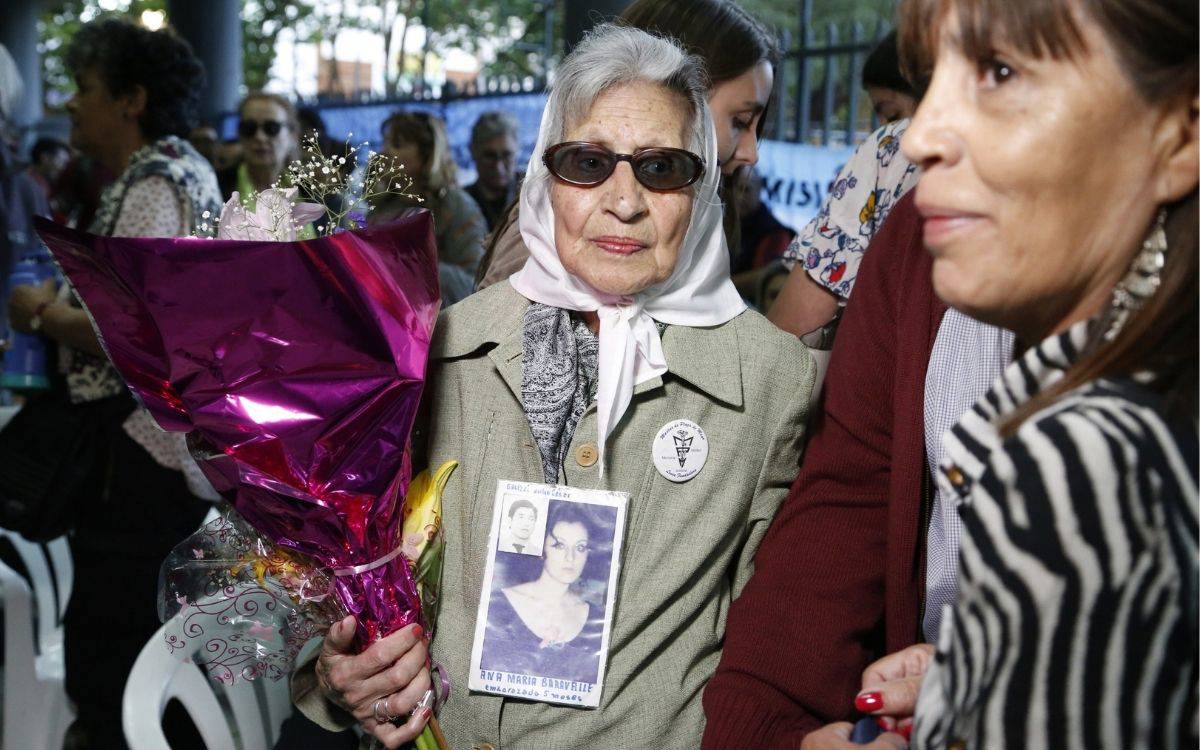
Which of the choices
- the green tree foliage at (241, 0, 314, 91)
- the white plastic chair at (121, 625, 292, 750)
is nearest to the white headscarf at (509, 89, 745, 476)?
the white plastic chair at (121, 625, 292, 750)

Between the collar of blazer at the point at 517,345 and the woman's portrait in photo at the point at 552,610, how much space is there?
0.33 meters

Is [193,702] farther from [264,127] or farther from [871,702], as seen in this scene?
[264,127]

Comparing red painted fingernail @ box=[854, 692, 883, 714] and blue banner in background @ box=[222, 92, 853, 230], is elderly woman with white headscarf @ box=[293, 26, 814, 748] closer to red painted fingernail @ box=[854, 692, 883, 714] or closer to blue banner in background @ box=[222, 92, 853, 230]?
red painted fingernail @ box=[854, 692, 883, 714]

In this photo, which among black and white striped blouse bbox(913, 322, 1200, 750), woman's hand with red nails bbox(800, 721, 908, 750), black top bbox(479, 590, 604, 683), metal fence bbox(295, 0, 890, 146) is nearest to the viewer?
black and white striped blouse bbox(913, 322, 1200, 750)

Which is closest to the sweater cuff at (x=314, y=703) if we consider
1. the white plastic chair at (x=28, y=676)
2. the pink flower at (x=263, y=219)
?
the pink flower at (x=263, y=219)

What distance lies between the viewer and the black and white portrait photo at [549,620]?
201 cm

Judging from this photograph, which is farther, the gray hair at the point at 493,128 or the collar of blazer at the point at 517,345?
the gray hair at the point at 493,128

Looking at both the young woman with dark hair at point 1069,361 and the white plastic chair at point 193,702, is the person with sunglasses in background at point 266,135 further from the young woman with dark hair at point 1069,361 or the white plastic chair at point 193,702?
the young woman with dark hair at point 1069,361

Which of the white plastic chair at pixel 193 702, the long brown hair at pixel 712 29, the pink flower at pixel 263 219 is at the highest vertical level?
the long brown hair at pixel 712 29

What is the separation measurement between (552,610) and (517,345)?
516mm

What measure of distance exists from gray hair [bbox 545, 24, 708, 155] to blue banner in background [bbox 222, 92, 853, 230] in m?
2.04

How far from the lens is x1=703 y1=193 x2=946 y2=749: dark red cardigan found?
178 cm

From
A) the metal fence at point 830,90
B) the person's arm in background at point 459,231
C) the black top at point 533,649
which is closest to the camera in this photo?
the black top at point 533,649

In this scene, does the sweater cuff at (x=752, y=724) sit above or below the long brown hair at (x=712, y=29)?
below
